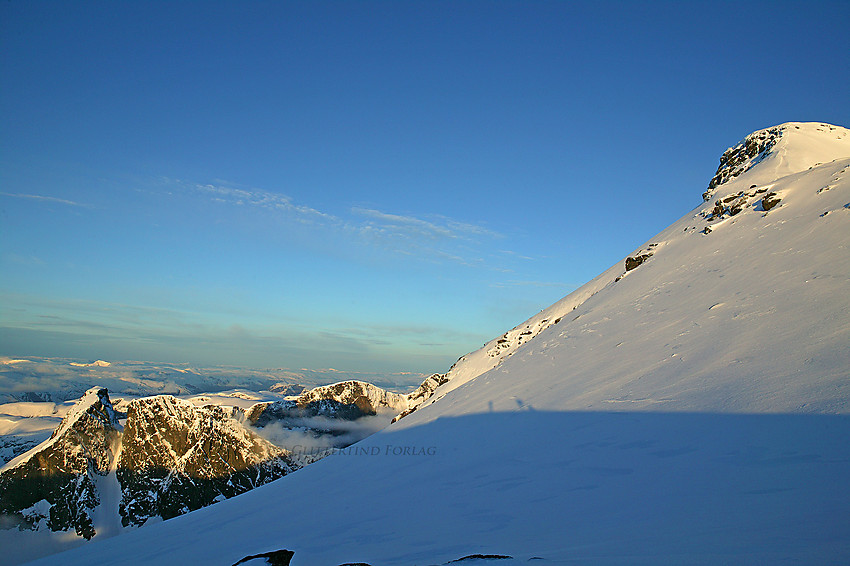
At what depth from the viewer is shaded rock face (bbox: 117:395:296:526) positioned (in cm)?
15200

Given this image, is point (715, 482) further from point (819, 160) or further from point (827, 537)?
point (819, 160)

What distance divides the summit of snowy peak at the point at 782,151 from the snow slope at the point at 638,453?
12375 mm

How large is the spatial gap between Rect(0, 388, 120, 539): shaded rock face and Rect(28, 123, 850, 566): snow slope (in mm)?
165178

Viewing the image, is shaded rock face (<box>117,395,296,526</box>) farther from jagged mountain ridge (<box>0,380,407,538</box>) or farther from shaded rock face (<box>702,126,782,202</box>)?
shaded rock face (<box>702,126,782,202</box>)

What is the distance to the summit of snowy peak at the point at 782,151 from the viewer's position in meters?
30.0

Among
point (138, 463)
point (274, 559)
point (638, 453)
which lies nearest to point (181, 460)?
point (138, 463)

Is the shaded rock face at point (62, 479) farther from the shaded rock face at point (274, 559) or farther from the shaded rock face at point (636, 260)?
the shaded rock face at point (274, 559)

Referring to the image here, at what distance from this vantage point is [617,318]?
1842cm

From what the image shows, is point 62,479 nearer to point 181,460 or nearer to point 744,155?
point 181,460

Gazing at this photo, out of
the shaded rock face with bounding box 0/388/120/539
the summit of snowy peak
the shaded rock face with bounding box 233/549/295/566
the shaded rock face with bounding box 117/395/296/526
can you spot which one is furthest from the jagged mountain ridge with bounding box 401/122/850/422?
the shaded rock face with bounding box 0/388/120/539

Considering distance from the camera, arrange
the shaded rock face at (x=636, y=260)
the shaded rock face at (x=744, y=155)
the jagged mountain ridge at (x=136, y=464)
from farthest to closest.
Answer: the jagged mountain ridge at (x=136, y=464), the shaded rock face at (x=744, y=155), the shaded rock face at (x=636, y=260)

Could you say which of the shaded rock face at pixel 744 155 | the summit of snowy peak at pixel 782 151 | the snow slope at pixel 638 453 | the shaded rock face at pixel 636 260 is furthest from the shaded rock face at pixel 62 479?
the summit of snowy peak at pixel 782 151

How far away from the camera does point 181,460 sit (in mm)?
165000

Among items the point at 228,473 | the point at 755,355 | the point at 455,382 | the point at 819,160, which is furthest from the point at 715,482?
the point at 228,473
